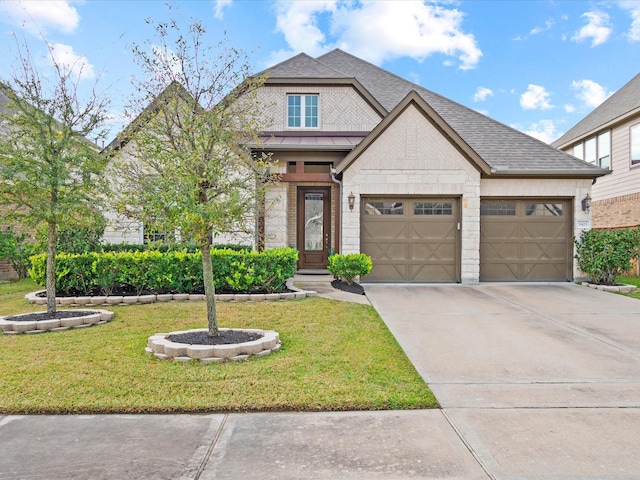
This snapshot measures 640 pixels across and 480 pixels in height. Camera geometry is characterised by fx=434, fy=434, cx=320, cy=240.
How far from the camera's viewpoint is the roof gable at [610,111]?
1727 cm

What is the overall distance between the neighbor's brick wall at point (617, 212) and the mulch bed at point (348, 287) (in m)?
12.1

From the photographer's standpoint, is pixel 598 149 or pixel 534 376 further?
pixel 598 149

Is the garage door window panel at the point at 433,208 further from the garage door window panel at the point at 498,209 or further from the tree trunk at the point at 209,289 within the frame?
the tree trunk at the point at 209,289

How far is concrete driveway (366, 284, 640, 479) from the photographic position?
321cm

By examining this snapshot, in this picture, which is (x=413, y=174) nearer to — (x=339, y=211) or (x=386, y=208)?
(x=386, y=208)

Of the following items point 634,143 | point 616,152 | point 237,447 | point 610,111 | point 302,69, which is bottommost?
point 237,447

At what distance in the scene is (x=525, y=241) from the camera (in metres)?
13.1

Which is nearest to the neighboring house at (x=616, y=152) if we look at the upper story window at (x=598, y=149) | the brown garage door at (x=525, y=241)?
the upper story window at (x=598, y=149)

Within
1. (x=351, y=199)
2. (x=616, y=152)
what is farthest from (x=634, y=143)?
(x=351, y=199)

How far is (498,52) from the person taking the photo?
18562mm

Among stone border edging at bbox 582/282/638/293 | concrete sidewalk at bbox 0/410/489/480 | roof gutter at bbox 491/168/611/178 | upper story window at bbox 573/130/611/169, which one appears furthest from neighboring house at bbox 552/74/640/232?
concrete sidewalk at bbox 0/410/489/480

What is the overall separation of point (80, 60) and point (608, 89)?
79.4 ft

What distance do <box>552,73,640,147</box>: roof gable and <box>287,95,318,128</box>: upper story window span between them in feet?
40.0

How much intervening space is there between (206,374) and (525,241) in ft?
36.8
